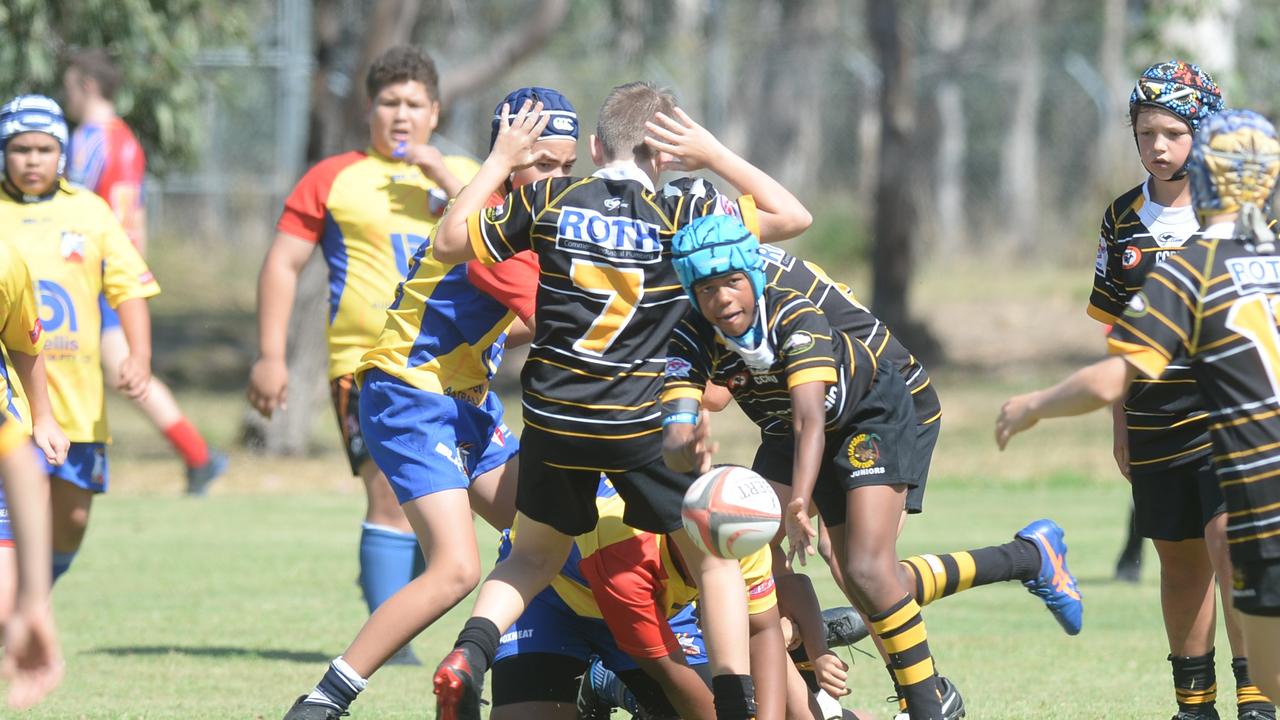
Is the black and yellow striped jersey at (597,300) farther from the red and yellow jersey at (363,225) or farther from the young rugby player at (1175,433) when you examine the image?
the red and yellow jersey at (363,225)

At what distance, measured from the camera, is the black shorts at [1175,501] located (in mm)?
5668

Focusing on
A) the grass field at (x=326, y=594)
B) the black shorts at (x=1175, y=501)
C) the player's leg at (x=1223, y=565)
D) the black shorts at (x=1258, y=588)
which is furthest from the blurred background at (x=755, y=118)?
the black shorts at (x=1258, y=588)

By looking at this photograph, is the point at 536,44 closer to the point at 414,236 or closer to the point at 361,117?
the point at 361,117

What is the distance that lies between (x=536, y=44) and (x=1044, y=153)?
58.9ft

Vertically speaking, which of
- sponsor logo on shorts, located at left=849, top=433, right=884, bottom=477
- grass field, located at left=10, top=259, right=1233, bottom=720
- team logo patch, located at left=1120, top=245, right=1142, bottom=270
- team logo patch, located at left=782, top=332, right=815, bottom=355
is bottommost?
grass field, located at left=10, top=259, right=1233, bottom=720

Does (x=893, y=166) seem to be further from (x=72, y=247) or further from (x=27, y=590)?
(x=27, y=590)

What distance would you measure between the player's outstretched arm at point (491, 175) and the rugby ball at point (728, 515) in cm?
102

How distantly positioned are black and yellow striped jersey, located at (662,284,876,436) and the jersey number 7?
22 centimetres

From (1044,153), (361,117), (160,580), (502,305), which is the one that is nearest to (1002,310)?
(1044,153)

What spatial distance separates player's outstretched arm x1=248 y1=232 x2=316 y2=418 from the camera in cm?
686

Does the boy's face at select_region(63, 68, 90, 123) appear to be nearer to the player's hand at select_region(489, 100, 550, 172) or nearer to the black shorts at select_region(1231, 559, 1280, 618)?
the player's hand at select_region(489, 100, 550, 172)

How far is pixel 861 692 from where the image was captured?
6.86 meters

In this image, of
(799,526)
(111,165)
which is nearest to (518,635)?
(799,526)

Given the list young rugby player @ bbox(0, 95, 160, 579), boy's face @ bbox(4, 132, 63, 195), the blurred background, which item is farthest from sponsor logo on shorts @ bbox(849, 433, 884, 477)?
the blurred background
